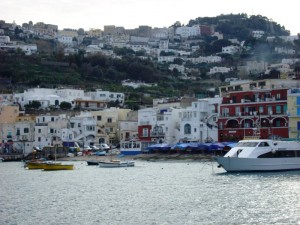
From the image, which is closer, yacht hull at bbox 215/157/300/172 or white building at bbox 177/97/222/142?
yacht hull at bbox 215/157/300/172

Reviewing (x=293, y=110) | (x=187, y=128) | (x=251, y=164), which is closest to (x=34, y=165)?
(x=187, y=128)

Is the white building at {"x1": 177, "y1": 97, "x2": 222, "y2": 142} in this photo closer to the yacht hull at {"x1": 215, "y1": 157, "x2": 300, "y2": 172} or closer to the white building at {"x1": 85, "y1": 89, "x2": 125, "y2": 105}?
the yacht hull at {"x1": 215, "y1": 157, "x2": 300, "y2": 172}

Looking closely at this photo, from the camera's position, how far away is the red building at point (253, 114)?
85812 mm

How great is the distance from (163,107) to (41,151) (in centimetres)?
2030

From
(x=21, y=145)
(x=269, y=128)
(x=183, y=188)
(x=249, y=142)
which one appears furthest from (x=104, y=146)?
(x=183, y=188)

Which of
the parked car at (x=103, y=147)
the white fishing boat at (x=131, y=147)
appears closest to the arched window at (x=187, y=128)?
the white fishing boat at (x=131, y=147)

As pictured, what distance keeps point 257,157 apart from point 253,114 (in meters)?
28.4

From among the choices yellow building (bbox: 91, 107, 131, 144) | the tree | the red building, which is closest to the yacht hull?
the red building

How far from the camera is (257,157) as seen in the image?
6044 centimetres

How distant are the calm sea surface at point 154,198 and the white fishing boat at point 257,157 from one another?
3.70ft

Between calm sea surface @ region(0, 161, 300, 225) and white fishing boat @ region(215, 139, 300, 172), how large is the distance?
1.13 metres

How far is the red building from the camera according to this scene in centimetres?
8581

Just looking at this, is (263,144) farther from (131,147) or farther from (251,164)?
(131,147)

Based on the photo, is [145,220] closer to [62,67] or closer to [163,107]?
[163,107]
